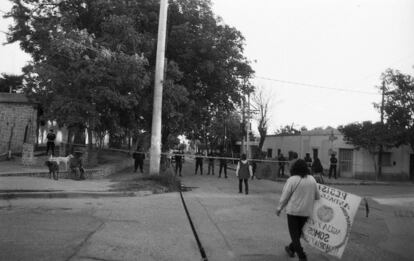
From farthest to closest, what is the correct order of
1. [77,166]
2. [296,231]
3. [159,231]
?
1. [77,166]
2. [159,231]
3. [296,231]

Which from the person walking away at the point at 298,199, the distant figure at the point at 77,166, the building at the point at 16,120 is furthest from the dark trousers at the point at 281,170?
the person walking away at the point at 298,199

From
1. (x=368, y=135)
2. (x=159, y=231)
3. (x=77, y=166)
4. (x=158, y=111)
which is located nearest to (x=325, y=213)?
(x=159, y=231)

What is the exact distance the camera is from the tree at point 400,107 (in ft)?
102

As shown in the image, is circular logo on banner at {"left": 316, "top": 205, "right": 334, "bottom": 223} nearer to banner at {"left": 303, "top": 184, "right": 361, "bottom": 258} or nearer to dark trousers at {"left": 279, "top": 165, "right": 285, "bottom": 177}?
banner at {"left": 303, "top": 184, "right": 361, "bottom": 258}

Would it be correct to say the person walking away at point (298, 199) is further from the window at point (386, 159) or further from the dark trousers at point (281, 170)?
the window at point (386, 159)

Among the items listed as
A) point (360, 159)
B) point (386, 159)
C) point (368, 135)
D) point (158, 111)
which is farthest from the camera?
point (386, 159)

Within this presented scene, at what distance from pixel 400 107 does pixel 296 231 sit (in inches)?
1112

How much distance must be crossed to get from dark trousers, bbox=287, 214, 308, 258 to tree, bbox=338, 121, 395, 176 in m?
26.7

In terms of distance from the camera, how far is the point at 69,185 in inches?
565

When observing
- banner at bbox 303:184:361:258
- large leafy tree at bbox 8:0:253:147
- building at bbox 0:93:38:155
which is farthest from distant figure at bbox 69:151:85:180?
banner at bbox 303:184:361:258

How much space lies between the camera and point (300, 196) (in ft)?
21.8

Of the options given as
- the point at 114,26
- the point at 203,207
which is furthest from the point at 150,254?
the point at 114,26

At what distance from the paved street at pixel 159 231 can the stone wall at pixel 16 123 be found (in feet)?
52.1

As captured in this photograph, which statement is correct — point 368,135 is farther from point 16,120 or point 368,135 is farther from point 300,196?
point 300,196
